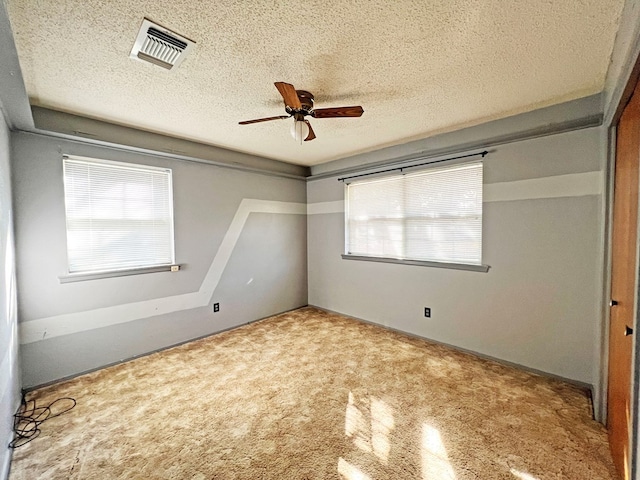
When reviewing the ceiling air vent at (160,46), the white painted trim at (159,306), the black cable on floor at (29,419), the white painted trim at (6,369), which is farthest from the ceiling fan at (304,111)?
the black cable on floor at (29,419)

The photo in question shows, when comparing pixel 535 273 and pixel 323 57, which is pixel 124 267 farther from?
pixel 535 273

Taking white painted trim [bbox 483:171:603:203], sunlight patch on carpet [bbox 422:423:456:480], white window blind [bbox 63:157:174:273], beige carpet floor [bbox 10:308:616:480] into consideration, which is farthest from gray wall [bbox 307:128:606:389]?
white window blind [bbox 63:157:174:273]

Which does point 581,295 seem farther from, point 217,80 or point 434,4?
point 217,80

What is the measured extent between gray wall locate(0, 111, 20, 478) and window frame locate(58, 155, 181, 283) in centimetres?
41

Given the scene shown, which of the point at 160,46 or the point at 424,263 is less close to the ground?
the point at 160,46

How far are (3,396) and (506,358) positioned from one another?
158 inches

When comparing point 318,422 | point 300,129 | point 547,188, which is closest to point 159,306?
point 318,422

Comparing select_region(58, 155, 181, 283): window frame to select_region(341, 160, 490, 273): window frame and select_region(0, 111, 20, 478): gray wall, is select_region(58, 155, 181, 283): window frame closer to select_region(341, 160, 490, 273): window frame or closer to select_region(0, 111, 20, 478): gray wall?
select_region(0, 111, 20, 478): gray wall

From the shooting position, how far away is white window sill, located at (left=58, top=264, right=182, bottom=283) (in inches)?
103

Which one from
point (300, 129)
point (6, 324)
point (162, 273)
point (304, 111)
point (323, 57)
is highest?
point (323, 57)

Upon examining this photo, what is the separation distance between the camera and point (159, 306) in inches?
126

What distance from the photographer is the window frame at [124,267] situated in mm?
2604

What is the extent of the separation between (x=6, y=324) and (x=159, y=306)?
142cm

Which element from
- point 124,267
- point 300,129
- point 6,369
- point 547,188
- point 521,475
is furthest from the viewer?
point 124,267
